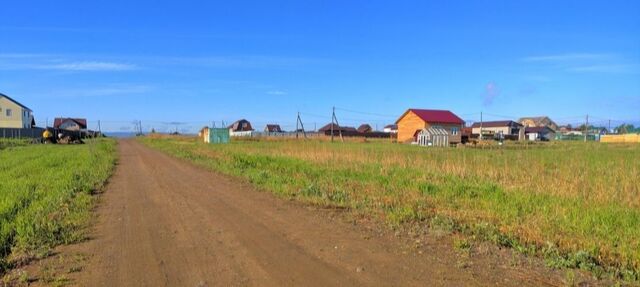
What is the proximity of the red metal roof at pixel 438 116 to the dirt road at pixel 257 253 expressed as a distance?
5802cm

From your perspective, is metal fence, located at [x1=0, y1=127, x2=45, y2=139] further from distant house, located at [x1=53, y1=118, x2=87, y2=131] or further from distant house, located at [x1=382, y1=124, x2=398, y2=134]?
distant house, located at [x1=382, y1=124, x2=398, y2=134]

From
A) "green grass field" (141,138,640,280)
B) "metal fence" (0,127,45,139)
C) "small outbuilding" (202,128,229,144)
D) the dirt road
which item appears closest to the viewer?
the dirt road

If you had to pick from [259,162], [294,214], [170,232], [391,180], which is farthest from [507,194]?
[259,162]

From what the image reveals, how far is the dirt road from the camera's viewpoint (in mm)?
4816

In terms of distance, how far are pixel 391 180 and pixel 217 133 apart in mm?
42035

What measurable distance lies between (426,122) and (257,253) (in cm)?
6072

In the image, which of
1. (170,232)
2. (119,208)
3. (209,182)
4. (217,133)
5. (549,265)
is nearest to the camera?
(549,265)

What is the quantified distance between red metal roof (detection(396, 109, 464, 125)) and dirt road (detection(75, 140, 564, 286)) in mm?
58020

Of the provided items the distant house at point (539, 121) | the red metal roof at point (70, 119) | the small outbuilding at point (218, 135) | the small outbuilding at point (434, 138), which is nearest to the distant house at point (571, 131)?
the distant house at point (539, 121)

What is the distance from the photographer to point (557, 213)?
7.97 m

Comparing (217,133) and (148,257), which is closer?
(148,257)

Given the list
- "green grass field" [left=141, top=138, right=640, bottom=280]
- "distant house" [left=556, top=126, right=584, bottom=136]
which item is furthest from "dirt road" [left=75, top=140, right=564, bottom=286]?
"distant house" [left=556, top=126, right=584, bottom=136]

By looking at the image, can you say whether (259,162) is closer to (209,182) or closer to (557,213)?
(209,182)

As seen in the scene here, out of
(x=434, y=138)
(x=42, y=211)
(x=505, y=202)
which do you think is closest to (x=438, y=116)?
(x=434, y=138)
